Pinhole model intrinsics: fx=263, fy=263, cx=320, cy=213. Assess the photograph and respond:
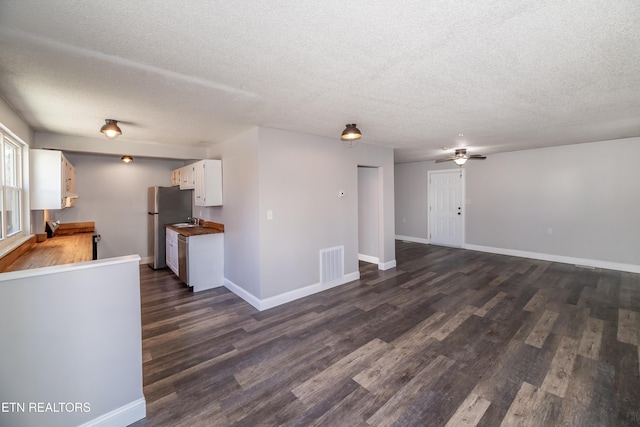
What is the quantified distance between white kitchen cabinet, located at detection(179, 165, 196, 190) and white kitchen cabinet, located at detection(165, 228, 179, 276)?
88 cm

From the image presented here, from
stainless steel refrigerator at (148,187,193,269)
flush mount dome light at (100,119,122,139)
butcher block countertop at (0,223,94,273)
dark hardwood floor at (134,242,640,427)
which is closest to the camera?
dark hardwood floor at (134,242,640,427)

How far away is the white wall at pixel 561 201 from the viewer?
16.2 ft

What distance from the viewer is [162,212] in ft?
17.4

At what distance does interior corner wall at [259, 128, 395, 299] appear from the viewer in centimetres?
360

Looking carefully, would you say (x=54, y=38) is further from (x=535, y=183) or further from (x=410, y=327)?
(x=535, y=183)

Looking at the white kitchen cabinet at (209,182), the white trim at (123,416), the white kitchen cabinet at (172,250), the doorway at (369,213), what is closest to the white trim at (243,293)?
the white kitchen cabinet at (172,250)

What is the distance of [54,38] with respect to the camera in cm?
156

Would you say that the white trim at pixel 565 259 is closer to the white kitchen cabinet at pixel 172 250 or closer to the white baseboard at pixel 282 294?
the white baseboard at pixel 282 294

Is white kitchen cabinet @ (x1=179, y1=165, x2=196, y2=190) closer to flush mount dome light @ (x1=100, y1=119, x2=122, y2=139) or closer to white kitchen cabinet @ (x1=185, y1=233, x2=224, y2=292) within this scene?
white kitchen cabinet @ (x1=185, y1=233, x2=224, y2=292)

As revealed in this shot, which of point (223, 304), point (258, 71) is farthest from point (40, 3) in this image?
point (223, 304)

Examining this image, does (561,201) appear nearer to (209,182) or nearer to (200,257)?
(209,182)

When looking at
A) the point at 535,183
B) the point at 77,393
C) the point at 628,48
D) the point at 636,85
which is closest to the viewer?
the point at 77,393

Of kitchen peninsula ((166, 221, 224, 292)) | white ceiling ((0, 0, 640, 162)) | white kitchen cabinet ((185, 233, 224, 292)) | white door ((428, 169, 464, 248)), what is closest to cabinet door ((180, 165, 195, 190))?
kitchen peninsula ((166, 221, 224, 292))

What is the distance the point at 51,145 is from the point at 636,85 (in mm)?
6825
